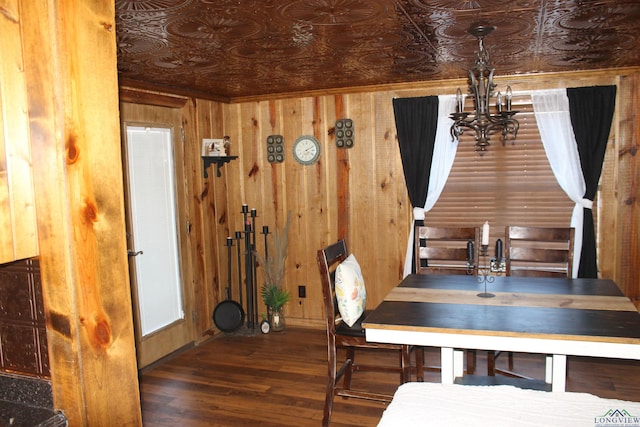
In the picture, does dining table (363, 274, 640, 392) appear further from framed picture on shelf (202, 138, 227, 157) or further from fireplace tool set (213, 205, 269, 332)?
framed picture on shelf (202, 138, 227, 157)

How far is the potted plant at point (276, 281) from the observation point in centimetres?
514

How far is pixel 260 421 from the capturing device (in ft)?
11.1

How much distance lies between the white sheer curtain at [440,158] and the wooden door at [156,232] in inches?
81.5

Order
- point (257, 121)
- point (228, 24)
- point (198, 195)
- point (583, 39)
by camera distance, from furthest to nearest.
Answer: point (257, 121)
point (198, 195)
point (583, 39)
point (228, 24)

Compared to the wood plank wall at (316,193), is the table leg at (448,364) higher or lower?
lower

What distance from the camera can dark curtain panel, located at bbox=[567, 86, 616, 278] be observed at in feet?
14.2

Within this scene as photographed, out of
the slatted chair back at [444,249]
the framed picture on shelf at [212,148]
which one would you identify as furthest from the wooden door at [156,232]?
the slatted chair back at [444,249]

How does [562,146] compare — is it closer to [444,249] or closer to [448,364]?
[444,249]

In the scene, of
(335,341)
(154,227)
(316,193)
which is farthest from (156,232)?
(335,341)

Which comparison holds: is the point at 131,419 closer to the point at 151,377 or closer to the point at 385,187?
the point at 151,377

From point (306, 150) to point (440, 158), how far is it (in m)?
1.27

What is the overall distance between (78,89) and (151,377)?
331 centimetres

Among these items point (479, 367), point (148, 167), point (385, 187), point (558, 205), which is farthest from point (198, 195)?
point (558, 205)

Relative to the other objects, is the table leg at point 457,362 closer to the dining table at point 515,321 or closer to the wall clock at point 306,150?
the dining table at point 515,321
